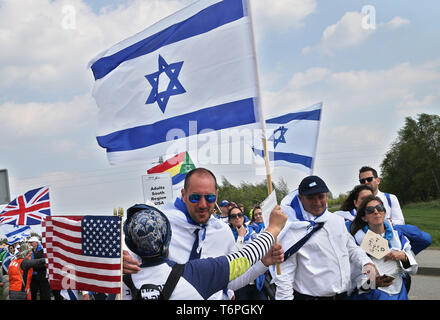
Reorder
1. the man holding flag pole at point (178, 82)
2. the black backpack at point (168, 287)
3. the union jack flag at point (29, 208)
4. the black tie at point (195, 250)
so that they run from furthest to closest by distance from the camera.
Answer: the union jack flag at point (29, 208) < the man holding flag pole at point (178, 82) < the black tie at point (195, 250) < the black backpack at point (168, 287)

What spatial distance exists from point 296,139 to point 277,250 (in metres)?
7.31

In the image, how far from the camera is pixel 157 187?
987 cm

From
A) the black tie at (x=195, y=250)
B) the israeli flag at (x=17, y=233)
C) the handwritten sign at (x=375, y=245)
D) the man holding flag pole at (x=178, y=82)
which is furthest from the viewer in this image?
the israeli flag at (x=17, y=233)

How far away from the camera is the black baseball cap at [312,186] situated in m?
4.87

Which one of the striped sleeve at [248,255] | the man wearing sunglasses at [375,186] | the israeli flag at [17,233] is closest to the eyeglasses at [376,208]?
the man wearing sunglasses at [375,186]

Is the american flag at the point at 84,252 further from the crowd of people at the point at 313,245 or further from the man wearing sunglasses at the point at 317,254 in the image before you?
the man wearing sunglasses at the point at 317,254

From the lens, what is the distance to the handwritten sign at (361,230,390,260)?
16.1 feet

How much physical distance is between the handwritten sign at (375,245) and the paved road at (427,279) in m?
5.79

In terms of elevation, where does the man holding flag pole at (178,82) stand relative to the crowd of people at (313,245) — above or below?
above

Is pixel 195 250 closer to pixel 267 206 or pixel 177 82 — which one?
pixel 267 206

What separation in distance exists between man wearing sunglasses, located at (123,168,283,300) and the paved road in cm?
735

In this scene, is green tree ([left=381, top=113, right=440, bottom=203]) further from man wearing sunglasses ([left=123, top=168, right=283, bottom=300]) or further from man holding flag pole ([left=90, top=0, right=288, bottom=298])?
man wearing sunglasses ([left=123, top=168, right=283, bottom=300])

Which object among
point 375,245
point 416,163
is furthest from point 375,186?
point 416,163

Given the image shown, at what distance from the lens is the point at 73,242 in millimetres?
3316
